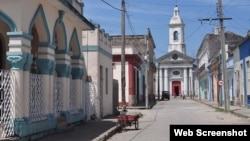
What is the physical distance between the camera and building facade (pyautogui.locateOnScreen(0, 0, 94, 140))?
12617 millimetres

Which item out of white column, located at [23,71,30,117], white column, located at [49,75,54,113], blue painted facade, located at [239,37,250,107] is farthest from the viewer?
blue painted facade, located at [239,37,250,107]

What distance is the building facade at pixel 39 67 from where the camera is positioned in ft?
41.4

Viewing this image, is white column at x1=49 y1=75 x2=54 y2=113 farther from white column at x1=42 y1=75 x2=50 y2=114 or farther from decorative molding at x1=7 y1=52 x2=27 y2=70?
decorative molding at x1=7 y1=52 x2=27 y2=70

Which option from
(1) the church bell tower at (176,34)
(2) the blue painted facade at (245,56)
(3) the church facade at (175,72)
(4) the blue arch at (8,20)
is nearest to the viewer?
(4) the blue arch at (8,20)

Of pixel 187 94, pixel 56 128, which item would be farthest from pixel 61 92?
pixel 187 94

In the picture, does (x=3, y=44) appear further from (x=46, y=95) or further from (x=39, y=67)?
(x=46, y=95)

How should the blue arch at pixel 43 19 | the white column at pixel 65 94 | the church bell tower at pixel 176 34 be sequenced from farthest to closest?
the church bell tower at pixel 176 34 → the white column at pixel 65 94 → the blue arch at pixel 43 19

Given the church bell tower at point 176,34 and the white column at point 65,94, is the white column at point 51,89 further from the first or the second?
the church bell tower at point 176,34

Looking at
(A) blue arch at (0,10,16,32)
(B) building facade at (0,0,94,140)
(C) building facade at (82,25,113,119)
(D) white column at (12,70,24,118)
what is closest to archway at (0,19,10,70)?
(B) building facade at (0,0,94,140)

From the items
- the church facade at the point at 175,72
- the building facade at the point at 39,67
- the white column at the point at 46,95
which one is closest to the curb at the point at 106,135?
the building facade at the point at 39,67

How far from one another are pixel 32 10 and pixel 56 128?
4580 millimetres

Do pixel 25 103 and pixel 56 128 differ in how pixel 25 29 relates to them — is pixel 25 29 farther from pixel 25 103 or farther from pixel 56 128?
pixel 56 128

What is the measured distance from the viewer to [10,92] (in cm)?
1255

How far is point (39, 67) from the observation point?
14.9 metres
